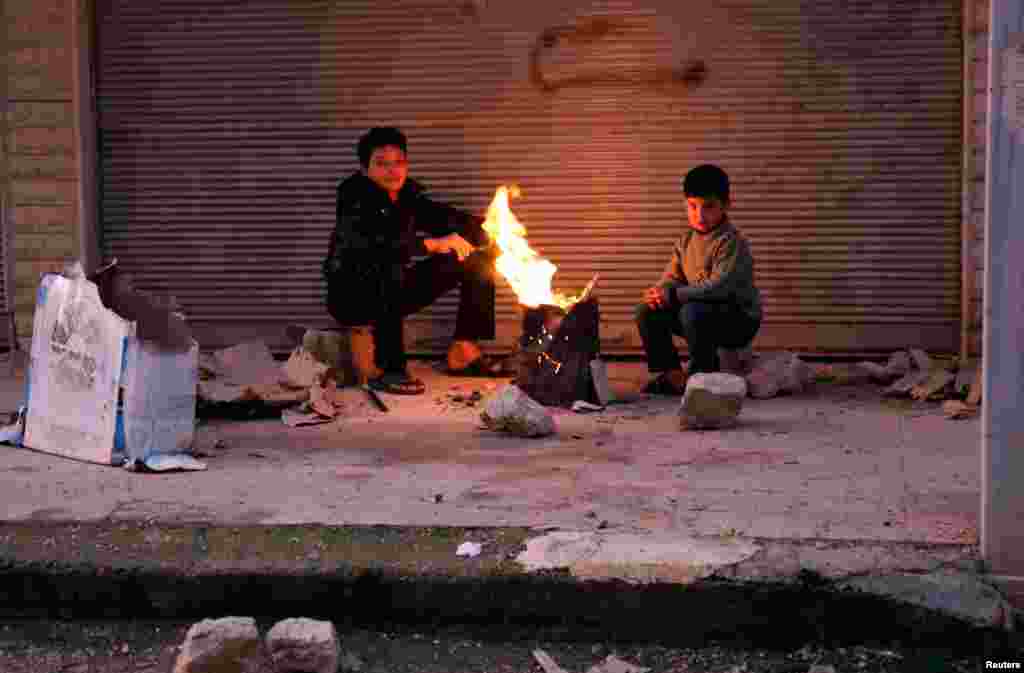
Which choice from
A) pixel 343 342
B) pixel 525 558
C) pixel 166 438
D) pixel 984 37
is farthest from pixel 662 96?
pixel 525 558

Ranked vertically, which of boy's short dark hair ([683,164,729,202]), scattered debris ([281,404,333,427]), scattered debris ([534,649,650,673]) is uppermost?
boy's short dark hair ([683,164,729,202])

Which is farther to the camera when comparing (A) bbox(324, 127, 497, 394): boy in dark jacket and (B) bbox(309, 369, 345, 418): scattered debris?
(A) bbox(324, 127, 497, 394): boy in dark jacket

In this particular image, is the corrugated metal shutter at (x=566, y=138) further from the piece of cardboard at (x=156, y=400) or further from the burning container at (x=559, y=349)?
the piece of cardboard at (x=156, y=400)

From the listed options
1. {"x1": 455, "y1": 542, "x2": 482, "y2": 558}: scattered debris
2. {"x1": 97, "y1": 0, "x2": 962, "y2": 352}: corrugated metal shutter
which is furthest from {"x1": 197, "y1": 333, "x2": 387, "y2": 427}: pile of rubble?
{"x1": 455, "y1": 542, "x2": 482, "y2": 558}: scattered debris

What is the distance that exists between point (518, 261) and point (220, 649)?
13.8ft

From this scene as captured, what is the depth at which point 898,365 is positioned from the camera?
7309 mm

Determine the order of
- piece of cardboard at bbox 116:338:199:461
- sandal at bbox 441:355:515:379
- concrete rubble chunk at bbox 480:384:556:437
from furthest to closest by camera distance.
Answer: sandal at bbox 441:355:515:379, concrete rubble chunk at bbox 480:384:556:437, piece of cardboard at bbox 116:338:199:461

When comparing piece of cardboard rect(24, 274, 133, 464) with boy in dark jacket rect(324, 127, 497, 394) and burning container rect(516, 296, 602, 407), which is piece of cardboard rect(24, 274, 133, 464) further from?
burning container rect(516, 296, 602, 407)

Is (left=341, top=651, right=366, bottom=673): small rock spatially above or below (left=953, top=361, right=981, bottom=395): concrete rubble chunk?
below

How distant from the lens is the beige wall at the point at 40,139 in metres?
8.02

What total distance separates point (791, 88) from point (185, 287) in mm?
3938

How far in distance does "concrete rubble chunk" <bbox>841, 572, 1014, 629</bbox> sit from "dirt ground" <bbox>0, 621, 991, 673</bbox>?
4.6 inches

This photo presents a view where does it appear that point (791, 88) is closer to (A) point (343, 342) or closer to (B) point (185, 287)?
(A) point (343, 342)

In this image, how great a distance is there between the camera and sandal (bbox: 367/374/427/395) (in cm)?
709
